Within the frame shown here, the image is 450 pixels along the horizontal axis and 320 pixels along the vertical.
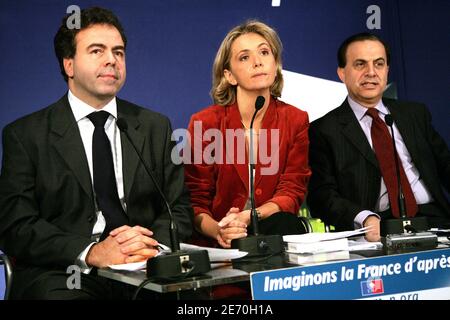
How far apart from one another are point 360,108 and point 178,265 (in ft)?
6.64

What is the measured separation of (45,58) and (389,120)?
1.92m

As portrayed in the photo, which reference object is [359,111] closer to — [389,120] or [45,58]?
[389,120]

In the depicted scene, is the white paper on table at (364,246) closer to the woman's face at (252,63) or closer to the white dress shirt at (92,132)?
the white dress shirt at (92,132)

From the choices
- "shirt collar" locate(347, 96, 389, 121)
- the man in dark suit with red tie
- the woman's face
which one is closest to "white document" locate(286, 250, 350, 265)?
the man in dark suit with red tie

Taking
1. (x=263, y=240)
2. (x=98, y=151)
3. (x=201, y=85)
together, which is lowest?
(x=263, y=240)

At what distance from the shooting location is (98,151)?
2.58m

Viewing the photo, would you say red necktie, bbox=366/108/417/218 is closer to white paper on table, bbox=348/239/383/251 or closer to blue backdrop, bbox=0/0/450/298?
blue backdrop, bbox=0/0/450/298

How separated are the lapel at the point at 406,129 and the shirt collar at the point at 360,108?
4 cm

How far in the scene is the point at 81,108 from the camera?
2.66 m

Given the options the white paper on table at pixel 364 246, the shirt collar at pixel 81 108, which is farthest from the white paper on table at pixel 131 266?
the shirt collar at pixel 81 108
